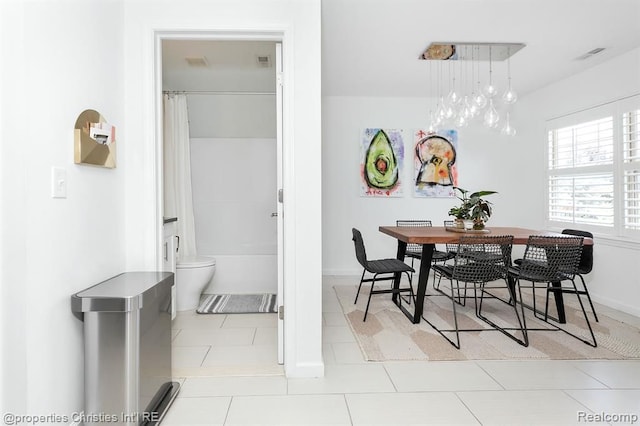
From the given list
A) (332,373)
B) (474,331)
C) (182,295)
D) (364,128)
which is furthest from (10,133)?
(364,128)

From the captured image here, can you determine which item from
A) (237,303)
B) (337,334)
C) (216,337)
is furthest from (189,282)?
(337,334)

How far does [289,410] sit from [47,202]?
1.46m

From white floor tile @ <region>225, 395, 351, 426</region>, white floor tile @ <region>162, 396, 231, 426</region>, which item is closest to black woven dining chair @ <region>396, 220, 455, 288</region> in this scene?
white floor tile @ <region>225, 395, 351, 426</region>

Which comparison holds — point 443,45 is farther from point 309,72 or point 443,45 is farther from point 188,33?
point 188,33

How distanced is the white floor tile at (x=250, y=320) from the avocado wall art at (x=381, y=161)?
7.57 feet

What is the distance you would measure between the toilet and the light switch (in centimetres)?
200

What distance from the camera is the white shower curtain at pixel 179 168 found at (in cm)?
382

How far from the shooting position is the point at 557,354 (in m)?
2.50

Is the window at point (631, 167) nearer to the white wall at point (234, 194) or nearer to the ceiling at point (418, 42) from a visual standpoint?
Result: the ceiling at point (418, 42)

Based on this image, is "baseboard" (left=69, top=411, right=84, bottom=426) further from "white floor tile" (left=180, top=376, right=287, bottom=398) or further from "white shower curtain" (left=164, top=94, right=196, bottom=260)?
"white shower curtain" (left=164, top=94, right=196, bottom=260)

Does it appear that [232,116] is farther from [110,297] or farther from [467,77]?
[110,297]

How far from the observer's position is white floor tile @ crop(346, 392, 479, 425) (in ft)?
5.70

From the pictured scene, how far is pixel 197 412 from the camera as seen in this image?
1.81m

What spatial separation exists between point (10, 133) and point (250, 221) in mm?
3325
